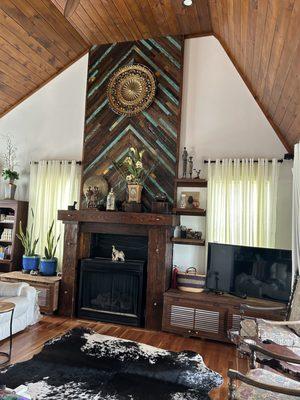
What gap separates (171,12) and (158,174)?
224 centimetres

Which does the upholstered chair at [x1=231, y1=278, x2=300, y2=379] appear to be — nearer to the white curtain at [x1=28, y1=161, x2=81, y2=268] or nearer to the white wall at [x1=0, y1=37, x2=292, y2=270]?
the white wall at [x1=0, y1=37, x2=292, y2=270]

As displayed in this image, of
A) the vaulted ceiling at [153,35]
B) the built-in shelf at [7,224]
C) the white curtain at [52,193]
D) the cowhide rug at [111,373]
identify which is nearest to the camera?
the cowhide rug at [111,373]

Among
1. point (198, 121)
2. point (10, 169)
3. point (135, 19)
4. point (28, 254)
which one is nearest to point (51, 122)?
point (10, 169)

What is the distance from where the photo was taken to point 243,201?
4.33m

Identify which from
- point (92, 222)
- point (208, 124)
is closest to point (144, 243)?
point (92, 222)

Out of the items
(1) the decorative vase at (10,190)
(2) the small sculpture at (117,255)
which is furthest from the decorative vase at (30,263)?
(2) the small sculpture at (117,255)

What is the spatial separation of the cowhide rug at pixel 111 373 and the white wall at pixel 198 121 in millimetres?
1615

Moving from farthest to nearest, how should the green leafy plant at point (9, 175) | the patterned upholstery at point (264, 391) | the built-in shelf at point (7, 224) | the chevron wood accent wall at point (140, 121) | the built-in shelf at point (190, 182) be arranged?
the built-in shelf at point (7, 224) < the green leafy plant at point (9, 175) < the chevron wood accent wall at point (140, 121) < the built-in shelf at point (190, 182) < the patterned upholstery at point (264, 391)

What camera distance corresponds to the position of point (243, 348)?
2.80 m

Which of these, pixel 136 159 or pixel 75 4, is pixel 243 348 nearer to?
pixel 136 159

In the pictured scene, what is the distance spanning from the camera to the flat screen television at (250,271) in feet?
11.9

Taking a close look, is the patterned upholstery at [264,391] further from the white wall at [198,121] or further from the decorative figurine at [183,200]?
the decorative figurine at [183,200]

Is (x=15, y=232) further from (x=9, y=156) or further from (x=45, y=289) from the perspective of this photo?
(x=9, y=156)

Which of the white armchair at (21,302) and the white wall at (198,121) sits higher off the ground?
the white wall at (198,121)
